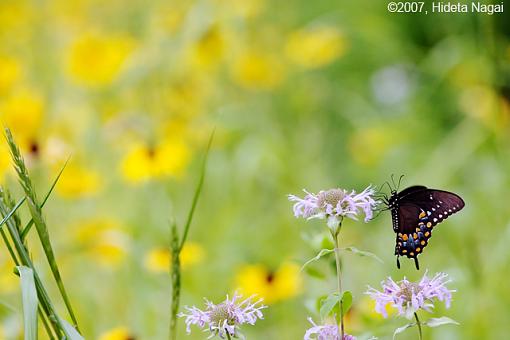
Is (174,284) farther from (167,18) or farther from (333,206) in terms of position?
(167,18)

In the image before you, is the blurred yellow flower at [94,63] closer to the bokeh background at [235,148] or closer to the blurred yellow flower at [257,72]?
the bokeh background at [235,148]

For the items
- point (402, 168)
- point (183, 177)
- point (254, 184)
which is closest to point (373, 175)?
point (402, 168)

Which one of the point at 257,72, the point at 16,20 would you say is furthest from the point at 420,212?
the point at 16,20

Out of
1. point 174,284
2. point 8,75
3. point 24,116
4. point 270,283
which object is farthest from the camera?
point 8,75

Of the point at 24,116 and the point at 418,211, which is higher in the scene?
the point at 24,116

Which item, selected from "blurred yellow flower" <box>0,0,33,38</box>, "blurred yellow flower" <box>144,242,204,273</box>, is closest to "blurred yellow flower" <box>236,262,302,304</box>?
"blurred yellow flower" <box>144,242,204,273</box>

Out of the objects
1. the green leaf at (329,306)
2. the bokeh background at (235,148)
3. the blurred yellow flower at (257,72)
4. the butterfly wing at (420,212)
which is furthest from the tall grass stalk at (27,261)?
the blurred yellow flower at (257,72)

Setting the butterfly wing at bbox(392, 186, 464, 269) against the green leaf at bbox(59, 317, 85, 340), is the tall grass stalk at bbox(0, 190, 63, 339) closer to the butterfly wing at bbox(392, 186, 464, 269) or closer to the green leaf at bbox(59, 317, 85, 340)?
the green leaf at bbox(59, 317, 85, 340)
